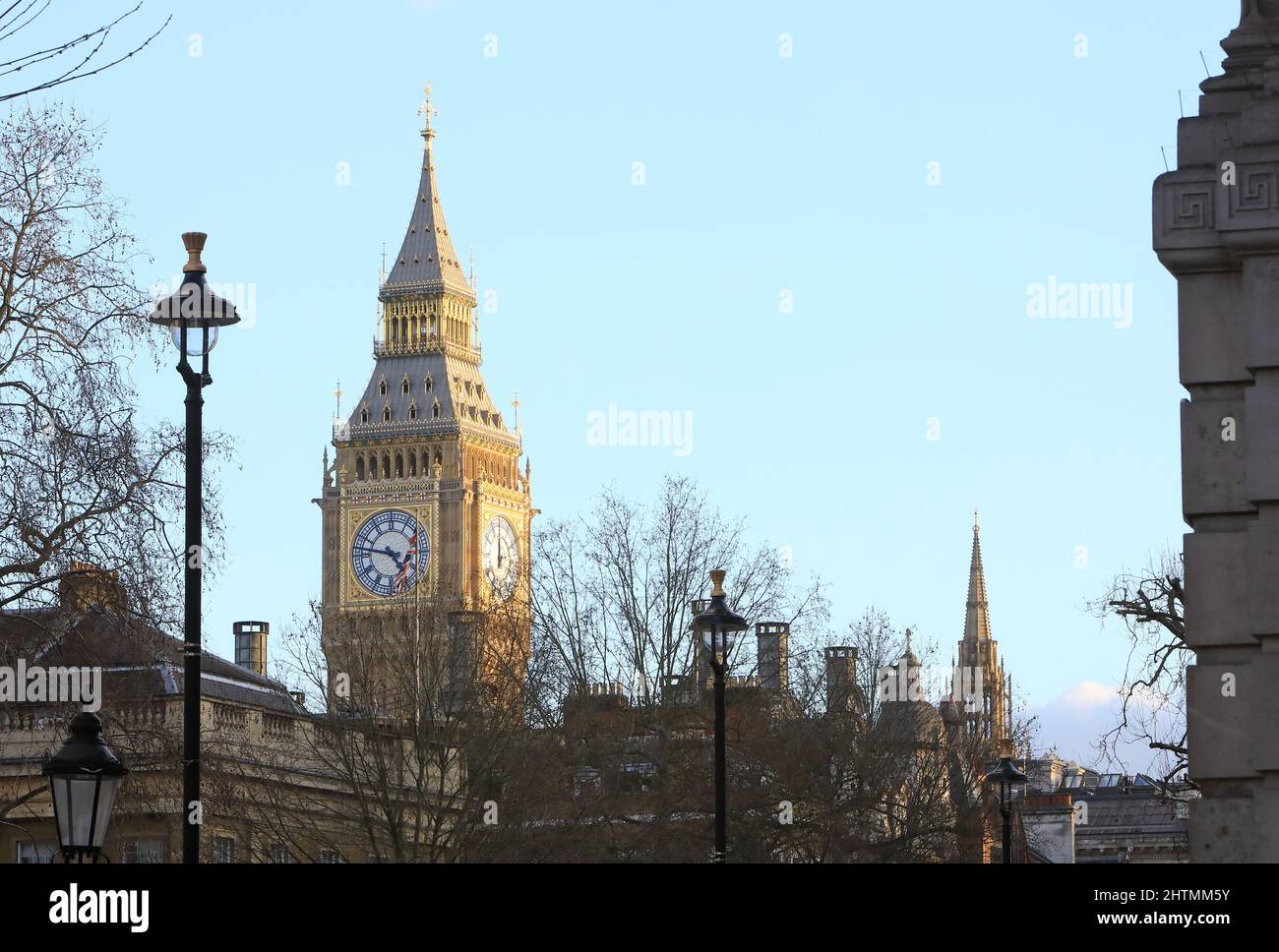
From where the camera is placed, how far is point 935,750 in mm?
67000

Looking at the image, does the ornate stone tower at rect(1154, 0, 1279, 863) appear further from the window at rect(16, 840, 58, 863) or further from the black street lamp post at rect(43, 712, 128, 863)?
the window at rect(16, 840, 58, 863)

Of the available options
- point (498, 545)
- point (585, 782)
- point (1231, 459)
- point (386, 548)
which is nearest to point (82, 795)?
point (1231, 459)

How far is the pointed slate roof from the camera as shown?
195 m

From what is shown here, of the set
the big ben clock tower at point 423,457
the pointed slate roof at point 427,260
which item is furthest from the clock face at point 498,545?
the pointed slate roof at point 427,260

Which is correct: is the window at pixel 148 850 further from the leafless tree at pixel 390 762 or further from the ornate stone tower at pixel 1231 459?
the ornate stone tower at pixel 1231 459

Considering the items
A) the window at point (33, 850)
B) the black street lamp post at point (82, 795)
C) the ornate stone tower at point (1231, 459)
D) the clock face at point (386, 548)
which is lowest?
the window at point (33, 850)

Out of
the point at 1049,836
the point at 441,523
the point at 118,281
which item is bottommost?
the point at 1049,836

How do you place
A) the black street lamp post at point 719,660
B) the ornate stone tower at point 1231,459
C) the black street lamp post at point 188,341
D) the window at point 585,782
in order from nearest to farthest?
the ornate stone tower at point 1231,459 → the black street lamp post at point 188,341 → the black street lamp post at point 719,660 → the window at point 585,782

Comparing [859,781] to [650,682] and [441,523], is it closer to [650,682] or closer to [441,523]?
[650,682]

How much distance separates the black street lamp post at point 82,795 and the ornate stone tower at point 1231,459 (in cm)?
769

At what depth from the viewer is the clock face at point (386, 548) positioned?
188 meters

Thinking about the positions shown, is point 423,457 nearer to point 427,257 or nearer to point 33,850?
point 427,257
